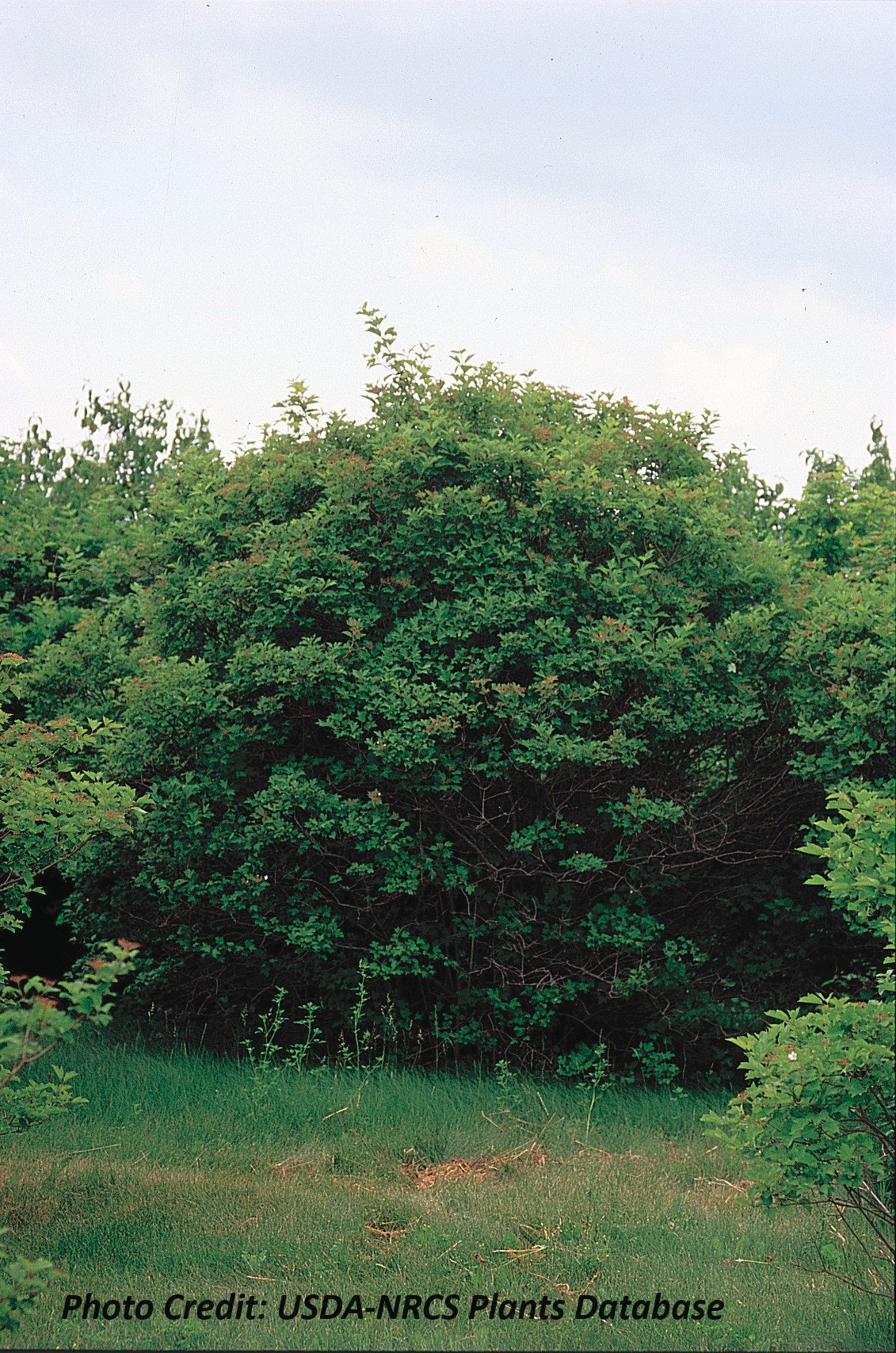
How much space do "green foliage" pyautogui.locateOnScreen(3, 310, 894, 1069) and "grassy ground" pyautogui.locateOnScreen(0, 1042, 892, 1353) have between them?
91cm

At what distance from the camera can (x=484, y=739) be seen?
856 cm

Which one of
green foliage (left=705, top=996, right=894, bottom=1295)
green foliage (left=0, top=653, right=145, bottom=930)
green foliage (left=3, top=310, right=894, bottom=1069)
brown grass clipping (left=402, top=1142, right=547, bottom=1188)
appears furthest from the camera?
green foliage (left=3, top=310, right=894, bottom=1069)

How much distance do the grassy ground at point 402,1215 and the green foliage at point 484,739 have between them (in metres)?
0.91

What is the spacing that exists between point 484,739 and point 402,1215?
336cm

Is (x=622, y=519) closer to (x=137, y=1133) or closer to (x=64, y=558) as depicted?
(x=137, y=1133)

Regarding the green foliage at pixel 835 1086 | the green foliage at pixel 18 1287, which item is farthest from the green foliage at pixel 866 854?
the green foliage at pixel 18 1287

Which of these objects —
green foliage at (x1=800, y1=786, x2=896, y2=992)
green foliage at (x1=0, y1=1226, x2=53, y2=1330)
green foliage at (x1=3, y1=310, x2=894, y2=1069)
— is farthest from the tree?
green foliage at (x1=800, y1=786, x2=896, y2=992)

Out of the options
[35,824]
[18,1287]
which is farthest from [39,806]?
[18,1287]

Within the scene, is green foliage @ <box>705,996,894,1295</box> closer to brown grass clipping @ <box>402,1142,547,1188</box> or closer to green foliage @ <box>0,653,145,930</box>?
brown grass clipping @ <box>402,1142,547,1188</box>

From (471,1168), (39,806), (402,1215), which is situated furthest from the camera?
(471,1168)

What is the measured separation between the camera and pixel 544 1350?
4598 millimetres

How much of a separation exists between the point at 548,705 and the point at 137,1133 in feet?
11.8

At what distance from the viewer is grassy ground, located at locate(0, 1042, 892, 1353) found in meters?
4.86

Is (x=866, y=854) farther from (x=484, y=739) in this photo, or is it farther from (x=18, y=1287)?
(x=484, y=739)
